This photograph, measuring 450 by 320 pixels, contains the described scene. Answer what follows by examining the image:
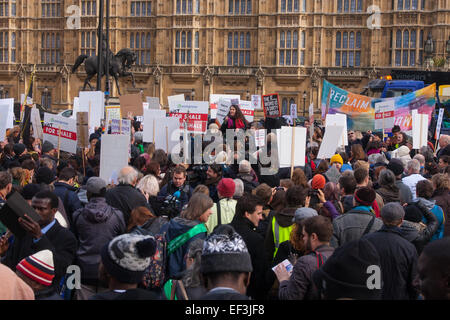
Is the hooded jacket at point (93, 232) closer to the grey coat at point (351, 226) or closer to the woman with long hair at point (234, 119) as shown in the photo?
the grey coat at point (351, 226)

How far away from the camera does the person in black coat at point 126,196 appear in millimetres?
6605

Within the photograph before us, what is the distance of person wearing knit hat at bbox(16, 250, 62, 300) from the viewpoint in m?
4.12

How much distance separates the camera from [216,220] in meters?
6.15

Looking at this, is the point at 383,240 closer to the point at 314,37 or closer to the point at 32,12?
the point at 314,37

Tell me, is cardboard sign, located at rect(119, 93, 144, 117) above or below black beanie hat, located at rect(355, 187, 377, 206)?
above

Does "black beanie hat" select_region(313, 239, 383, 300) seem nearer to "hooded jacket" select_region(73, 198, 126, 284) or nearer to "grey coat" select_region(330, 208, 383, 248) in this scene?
"grey coat" select_region(330, 208, 383, 248)

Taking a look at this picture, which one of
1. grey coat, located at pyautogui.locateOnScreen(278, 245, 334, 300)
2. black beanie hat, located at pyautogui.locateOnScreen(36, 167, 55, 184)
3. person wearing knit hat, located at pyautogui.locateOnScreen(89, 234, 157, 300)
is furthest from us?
black beanie hat, located at pyautogui.locateOnScreen(36, 167, 55, 184)

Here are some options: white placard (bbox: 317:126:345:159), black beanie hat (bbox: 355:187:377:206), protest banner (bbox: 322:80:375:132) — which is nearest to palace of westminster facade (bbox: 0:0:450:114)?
protest banner (bbox: 322:80:375:132)

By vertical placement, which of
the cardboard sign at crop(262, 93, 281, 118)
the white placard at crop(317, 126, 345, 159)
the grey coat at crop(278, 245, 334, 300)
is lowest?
the grey coat at crop(278, 245, 334, 300)

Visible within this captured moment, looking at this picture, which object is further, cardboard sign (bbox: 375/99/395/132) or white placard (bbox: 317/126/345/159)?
cardboard sign (bbox: 375/99/395/132)

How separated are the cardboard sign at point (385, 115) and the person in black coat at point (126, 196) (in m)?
9.11

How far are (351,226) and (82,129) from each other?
6.71 m

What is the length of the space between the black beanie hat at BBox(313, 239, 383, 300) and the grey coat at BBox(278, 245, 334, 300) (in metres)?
0.85
